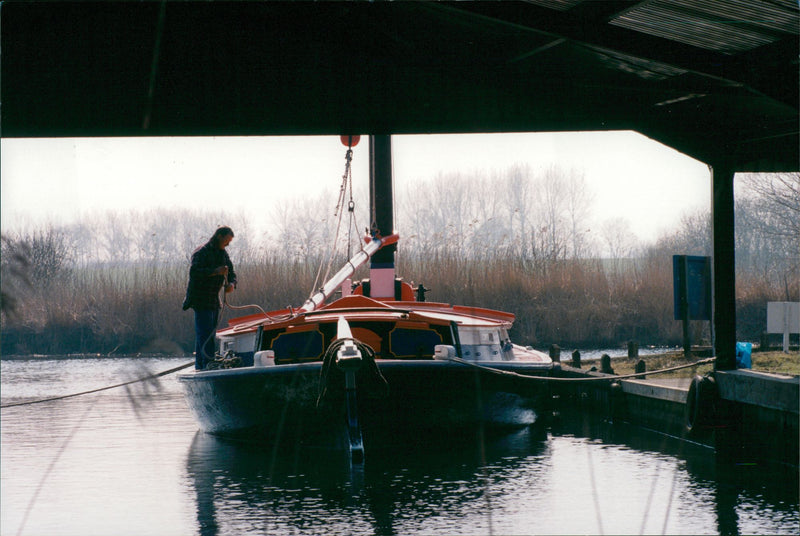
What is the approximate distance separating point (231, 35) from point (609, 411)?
9329 millimetres

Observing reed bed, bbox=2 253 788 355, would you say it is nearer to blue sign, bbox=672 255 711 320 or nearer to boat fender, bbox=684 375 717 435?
blue sign, bbox=672 255 711 320

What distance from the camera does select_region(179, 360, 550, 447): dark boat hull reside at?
1222 cm

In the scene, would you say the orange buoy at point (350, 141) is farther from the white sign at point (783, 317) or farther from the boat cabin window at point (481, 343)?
the white sign at point (783, 317)

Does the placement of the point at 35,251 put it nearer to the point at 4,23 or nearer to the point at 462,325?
the point at 462,325

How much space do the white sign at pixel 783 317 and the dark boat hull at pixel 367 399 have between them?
A: 29.9 ft

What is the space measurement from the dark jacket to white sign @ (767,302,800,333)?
39.0ft

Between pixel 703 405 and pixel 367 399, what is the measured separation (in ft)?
12.7

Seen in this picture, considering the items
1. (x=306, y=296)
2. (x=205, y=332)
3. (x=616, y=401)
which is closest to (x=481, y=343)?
(x=616, y=401)

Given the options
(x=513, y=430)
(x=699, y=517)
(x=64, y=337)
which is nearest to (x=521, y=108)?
(x=699, y=517)

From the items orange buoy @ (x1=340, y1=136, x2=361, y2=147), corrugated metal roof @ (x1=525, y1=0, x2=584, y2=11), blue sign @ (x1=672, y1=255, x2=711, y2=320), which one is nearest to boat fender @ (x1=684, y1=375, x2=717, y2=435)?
corrugated metal roof @ (x1=525, y1=0, x2=584, y2=11)

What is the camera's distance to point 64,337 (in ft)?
99.6

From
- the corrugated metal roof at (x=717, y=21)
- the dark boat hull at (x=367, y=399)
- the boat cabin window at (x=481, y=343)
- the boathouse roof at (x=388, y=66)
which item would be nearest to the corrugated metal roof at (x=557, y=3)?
the boathouse roof at (x=388, y=66)

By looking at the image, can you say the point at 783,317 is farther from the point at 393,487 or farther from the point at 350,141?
the point at 393,487

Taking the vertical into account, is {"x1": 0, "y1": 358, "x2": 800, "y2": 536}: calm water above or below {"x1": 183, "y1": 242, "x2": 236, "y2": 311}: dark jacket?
below
